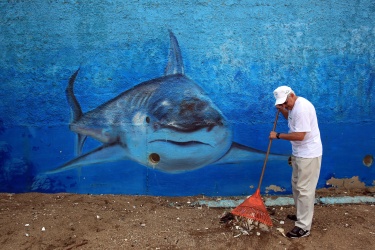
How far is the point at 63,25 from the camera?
4953 millimetres

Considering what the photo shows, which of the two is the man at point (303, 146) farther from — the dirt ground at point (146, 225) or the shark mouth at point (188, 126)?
the shark mouth at point (188, 126)

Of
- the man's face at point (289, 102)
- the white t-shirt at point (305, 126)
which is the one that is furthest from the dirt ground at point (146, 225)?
the man's face at point (289, 102)

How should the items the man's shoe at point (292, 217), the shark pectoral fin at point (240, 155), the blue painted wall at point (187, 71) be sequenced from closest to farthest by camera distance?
the man's shoe at point (292, 217), the blue painted wall at point (187, 71), the shark pectoral fin at point (240, 155)

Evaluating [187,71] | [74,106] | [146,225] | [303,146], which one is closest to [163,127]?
[187,71]

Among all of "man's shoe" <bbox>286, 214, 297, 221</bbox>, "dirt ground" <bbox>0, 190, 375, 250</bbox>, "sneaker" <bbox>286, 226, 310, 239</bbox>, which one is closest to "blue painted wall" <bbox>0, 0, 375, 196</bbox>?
"dirt ground" <bbox>0, 190, 375, 250</bbox>

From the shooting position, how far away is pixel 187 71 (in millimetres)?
5023

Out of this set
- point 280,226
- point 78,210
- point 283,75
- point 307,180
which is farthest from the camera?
point 283,75

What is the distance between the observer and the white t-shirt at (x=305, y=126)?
398 centimetres

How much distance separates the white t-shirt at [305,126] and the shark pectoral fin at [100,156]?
2.26 meters

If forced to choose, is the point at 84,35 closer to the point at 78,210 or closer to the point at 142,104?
the point at 142,104

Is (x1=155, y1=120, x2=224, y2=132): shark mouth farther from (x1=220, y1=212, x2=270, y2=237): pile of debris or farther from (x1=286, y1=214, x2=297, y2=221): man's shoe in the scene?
(x1=286, y1=214, x2=297, y2=221): man's shoe

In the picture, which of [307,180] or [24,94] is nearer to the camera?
[307,180]

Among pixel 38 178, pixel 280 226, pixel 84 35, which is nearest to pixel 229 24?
pixel 84 35

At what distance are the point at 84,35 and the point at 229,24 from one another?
6.13ft
